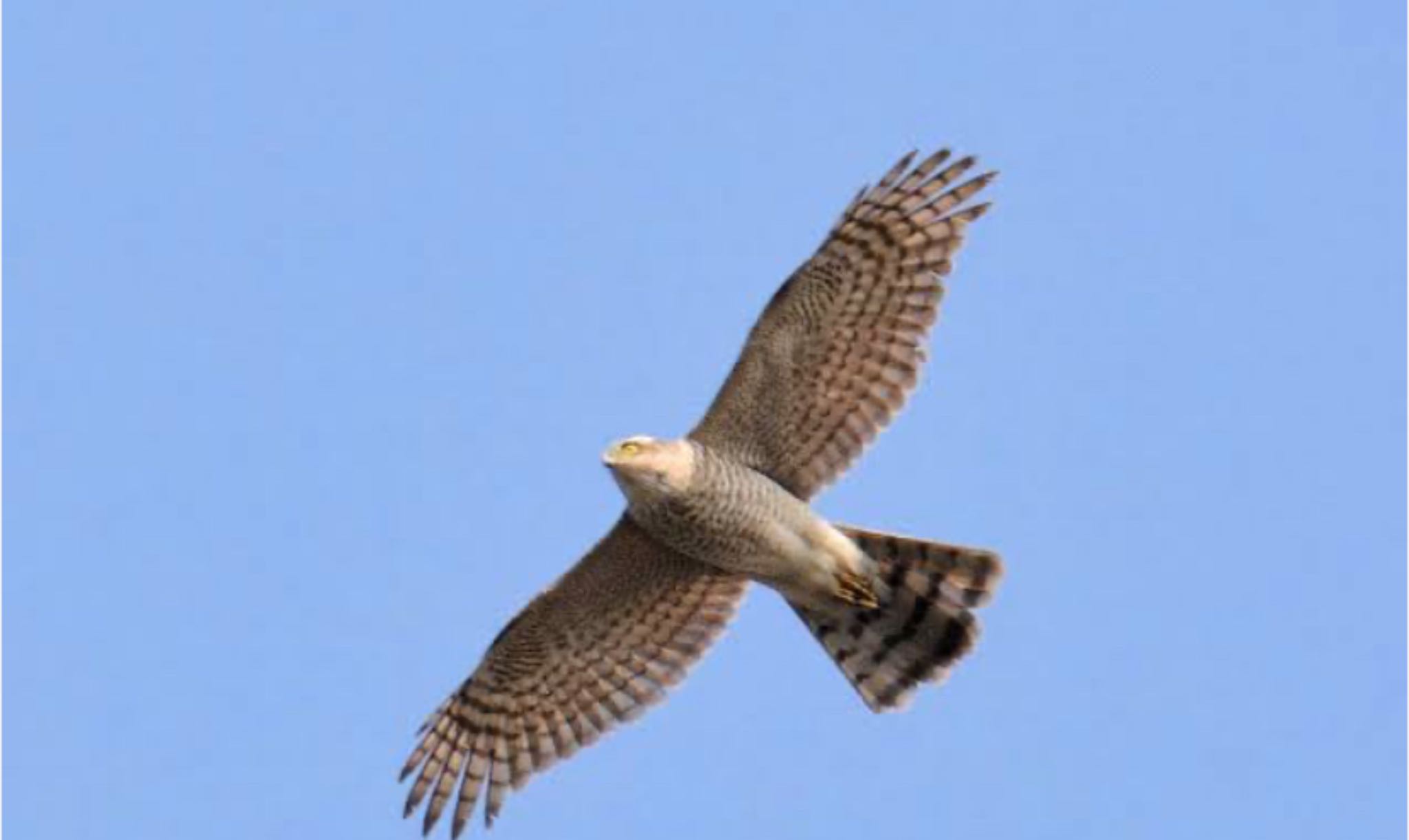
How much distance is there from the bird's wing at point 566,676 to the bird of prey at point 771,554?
10 mm

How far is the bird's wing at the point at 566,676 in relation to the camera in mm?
20844

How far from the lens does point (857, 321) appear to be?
2006 cm

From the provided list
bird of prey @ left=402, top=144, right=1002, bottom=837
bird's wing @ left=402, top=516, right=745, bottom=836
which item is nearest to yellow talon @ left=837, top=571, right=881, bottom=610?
bird of prey @ left=402, top=144, right=1002, bottom=837

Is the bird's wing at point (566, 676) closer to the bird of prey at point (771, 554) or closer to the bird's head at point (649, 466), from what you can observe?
the bird of prey at point (771, 554)

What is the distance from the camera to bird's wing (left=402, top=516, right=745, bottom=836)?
2084 centimetres

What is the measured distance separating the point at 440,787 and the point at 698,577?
2199mm

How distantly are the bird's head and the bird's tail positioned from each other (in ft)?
4.01

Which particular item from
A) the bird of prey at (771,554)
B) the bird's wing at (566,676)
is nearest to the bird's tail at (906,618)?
the bird of prey at (771,554)

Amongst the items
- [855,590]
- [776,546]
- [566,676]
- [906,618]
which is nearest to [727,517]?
[776,546]

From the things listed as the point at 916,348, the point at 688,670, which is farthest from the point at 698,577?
the point at 916,348

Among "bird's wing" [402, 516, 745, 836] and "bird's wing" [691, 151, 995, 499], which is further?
"bird's wing" [402, 516, 745, 836]

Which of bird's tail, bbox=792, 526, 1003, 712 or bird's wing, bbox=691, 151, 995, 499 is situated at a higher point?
bird's wing, bbox=691, 151, 995, 499

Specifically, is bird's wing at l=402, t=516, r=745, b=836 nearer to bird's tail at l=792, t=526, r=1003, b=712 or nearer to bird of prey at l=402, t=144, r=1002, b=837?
bird of prey at l=402, t=144, r=1002, b=837

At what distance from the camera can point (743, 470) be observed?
65.9 feet
